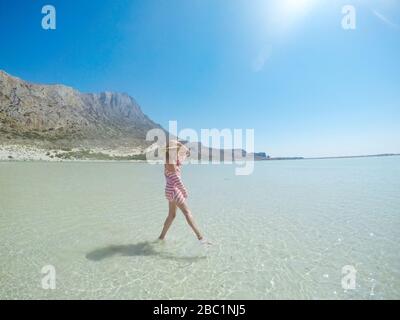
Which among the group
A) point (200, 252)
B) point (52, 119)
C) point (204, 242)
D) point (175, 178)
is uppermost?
point (52, 119)

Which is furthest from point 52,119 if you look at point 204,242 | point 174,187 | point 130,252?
point 204,242

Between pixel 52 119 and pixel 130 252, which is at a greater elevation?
pixel 52 119

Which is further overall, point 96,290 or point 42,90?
point 42,90

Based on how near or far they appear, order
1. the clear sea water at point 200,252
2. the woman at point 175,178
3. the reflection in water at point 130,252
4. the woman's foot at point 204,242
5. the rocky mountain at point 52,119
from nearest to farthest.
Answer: the clear sea water at point 200,252, the reflection in water at point 130,252, the woman at point 175,178, the woman's foot at point 204,242, the rocky mountain at point 52,119

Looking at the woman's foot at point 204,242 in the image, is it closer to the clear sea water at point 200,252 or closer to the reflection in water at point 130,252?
the clear sea water at point 200,252

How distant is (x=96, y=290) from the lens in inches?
142

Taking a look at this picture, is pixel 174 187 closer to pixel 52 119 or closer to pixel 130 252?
pixel 130 252

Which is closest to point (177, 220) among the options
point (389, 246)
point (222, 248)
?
point (222, 248)

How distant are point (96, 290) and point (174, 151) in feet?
8.80

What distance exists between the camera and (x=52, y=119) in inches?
3686

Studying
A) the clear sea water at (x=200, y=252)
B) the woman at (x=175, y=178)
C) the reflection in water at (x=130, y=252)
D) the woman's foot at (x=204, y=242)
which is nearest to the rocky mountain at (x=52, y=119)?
the clear sea water at (x=200, y=252)

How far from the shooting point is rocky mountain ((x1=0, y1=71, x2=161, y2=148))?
75562mm

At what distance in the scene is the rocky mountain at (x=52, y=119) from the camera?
75562mm
